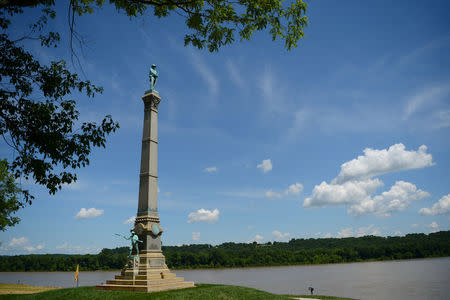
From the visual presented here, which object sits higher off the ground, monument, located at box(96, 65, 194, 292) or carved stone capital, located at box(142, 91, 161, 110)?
carved stone capital, located at box(142, 91, 161, 110)

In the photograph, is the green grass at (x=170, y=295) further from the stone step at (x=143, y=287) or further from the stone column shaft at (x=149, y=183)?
the stone column shaft at (x=149, y=183)

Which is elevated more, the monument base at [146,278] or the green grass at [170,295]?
the monument base at [146,278]

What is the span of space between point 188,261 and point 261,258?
2550 centimetres

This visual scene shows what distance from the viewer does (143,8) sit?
9.00m

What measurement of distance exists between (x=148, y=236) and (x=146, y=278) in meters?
2.82

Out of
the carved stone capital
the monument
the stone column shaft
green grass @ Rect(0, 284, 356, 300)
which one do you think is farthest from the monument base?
the carved stone capital

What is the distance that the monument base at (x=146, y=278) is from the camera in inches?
653

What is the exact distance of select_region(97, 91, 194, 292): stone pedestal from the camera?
17.2 m

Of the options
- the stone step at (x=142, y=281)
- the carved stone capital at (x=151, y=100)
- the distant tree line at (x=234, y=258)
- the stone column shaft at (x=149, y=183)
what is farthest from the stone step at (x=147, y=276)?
the distant tree line at (x=234, y=258)

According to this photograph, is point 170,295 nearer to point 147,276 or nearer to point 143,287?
point 143,287

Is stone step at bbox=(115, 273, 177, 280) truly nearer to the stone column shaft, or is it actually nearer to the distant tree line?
the stone column shaft

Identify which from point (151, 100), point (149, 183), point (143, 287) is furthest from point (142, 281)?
point (151, 100)

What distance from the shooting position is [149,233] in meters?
19.2

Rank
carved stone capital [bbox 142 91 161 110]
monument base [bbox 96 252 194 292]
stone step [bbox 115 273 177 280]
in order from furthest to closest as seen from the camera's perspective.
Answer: carved stone capital [bbox 142 91 161 110] → stone step [bbox 115 273 177 280] → monument base [bbox 96 252 194 292]
